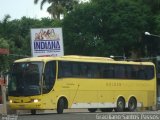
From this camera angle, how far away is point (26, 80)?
1303 inches

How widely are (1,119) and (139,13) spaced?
4644 centimetres

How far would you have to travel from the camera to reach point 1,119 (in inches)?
1047

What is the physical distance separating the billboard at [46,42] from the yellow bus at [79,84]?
6.77m

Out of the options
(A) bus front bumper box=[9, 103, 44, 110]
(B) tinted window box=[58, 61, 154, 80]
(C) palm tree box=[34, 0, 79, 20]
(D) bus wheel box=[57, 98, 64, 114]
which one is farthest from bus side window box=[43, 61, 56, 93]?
(C) palm tree box=[34, 0, 79, 20]

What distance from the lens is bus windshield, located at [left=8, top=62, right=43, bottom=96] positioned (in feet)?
108

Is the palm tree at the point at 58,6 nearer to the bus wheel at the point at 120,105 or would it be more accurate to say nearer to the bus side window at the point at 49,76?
the bus wheel at the point at 120,105

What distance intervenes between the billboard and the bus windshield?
11.3 m

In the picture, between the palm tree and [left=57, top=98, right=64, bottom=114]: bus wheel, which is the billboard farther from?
the palm tree

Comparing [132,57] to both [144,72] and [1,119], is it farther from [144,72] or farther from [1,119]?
[1,119]

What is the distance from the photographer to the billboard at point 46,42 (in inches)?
1775

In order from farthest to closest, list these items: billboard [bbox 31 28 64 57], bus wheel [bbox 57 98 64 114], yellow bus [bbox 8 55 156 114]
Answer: billboard [bbox 31 28 64 57], bus wheel [bbox 57 98 64 114], yellow bus [bbox 8 55 156 114]

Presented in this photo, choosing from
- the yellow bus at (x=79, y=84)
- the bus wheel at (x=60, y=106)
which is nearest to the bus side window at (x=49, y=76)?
the yellow bus at (x=79, y=84)

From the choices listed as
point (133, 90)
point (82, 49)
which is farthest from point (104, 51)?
point (133, 90)

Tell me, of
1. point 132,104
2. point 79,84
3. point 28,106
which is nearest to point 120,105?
point 132,104
